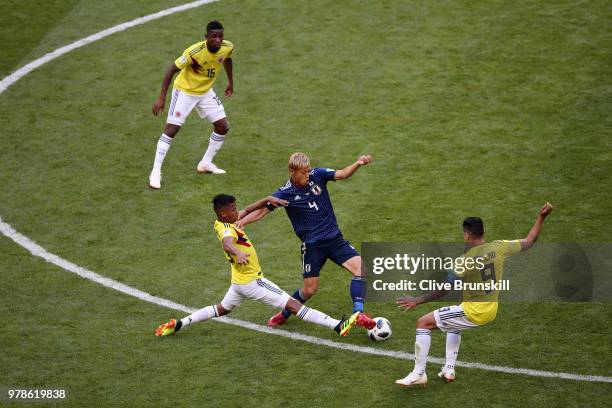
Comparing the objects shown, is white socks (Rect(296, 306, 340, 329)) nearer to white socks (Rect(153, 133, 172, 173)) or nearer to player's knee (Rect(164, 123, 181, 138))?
white socks (Rect(153, 133, 172, 173))

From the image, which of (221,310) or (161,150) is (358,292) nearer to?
(221,310)

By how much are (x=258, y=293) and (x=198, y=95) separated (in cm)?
535

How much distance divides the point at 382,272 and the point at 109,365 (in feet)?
14.5

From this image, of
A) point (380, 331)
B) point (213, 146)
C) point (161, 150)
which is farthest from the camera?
point (213, 146)

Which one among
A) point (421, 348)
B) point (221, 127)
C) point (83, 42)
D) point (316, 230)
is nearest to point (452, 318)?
point (421, 348)

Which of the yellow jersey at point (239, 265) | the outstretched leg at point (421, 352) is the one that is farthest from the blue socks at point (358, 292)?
the outstretched leg at point (421, 352)

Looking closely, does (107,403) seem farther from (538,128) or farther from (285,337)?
(538,128)

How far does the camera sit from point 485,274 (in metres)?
11.9

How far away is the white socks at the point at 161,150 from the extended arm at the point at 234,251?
201 inches

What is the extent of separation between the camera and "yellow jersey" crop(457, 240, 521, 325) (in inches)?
467

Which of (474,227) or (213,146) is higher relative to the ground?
(213,146)

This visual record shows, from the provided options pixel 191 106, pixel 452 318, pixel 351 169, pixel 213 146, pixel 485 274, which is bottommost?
pixel 452 318

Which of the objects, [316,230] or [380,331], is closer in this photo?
[380,331]

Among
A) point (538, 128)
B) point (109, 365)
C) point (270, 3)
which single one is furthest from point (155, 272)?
point (270, 3)
